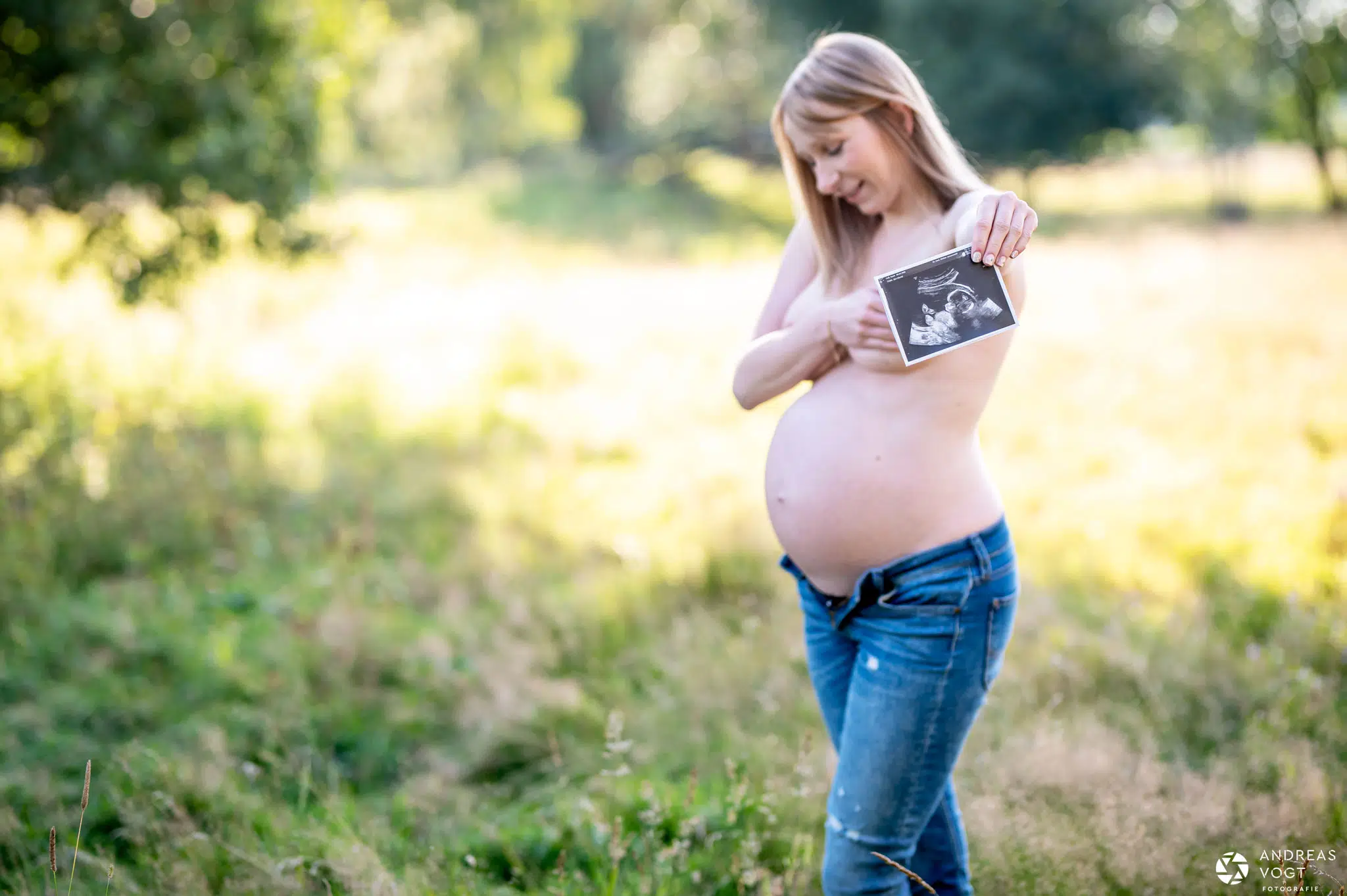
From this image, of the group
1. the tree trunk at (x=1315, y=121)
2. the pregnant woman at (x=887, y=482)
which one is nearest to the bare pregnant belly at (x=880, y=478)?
the pregnant woman at (x=887, y=482)

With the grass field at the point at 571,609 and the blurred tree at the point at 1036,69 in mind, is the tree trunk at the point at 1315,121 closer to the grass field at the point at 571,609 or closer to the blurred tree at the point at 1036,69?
the blurred tree at the point at 1036,69

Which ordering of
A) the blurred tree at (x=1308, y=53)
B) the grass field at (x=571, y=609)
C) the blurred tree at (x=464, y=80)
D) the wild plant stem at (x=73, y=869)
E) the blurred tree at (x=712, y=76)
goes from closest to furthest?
the wild plant stem at (x=73, y=869) → the grass field at (x=571, y=609) → the blurred tree at (x=464, y=80) → the blurred tree at (x=1308, y=53) → the blurred tree at (x=712, y=76)

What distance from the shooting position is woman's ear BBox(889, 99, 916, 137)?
202 cm

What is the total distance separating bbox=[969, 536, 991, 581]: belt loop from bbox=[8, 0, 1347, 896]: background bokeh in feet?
3.72

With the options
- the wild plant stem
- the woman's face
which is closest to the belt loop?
the woman's face

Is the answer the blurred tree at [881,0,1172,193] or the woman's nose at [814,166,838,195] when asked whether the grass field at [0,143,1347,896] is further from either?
the blurred tree at [881,0,1172,193]

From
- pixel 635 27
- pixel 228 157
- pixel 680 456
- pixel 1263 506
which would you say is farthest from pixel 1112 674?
pixel 635 27

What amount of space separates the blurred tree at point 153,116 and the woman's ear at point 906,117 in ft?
18.5

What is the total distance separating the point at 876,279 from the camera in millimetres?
1805

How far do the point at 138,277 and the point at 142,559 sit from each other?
2.59 meters

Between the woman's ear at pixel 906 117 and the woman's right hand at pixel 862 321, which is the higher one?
the woman's ear at pixel 906 117

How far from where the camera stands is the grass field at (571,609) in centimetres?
294

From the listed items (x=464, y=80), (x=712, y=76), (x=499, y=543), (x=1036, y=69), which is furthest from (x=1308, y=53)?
(x=499, y=543)

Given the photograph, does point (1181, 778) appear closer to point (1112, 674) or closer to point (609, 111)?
point (1112, 674)
